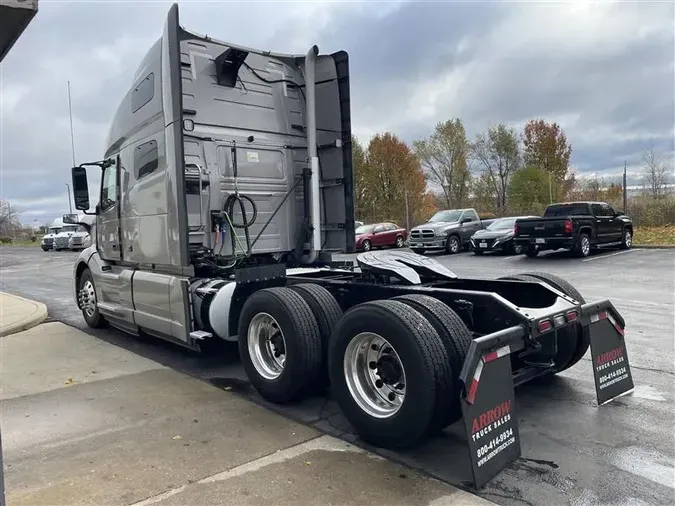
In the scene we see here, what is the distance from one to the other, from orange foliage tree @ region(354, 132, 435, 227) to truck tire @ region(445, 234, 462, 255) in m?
18.2

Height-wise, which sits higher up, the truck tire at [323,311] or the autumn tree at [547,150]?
the autumn tree at [547,150]

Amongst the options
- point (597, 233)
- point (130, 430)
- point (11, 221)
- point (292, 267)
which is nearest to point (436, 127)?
point (597, 233)

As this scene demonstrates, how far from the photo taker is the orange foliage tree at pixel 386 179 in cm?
4131

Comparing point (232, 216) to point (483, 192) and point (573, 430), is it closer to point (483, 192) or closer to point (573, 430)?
point (573, 430)

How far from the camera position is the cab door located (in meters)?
7.39

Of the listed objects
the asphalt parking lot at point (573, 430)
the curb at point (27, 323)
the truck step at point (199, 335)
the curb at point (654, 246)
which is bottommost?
the asphalt parking lot at point (573, 430)

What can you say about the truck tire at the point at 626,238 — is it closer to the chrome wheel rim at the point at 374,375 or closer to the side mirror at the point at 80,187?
the side mirror at the point at 80,187

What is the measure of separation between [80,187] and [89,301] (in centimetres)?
185

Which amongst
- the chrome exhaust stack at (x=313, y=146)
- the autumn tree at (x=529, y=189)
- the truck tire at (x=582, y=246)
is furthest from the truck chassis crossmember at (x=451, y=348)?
the autumn tree at (x=529, y=189)

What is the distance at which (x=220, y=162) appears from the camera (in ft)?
20.9

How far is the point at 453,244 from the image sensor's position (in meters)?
22.4

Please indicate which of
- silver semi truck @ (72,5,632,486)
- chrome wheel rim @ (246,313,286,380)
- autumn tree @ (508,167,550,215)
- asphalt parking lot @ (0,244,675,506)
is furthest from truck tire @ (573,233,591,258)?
autumn tree @ (508,167,550,215)

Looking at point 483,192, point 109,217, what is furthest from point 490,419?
point 483,192

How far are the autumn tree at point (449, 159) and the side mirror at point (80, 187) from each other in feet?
131
